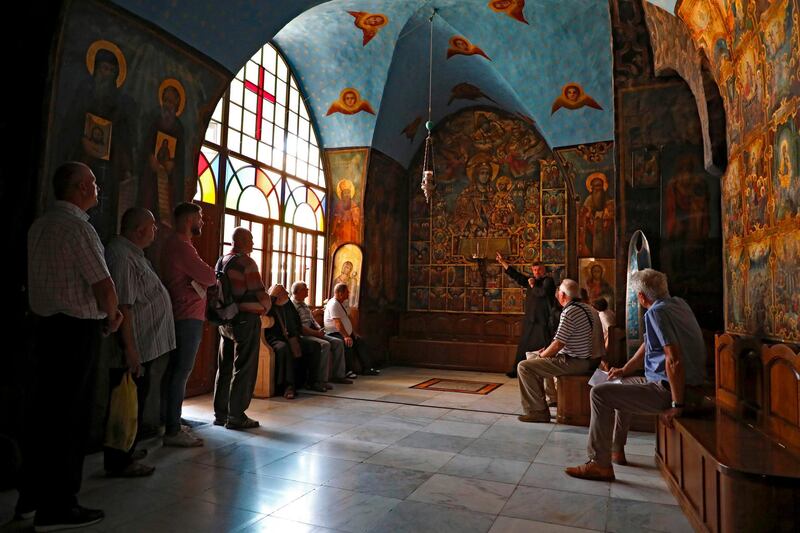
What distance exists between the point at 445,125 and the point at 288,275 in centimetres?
497

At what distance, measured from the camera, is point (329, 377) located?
841 cm

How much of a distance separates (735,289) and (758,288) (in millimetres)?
607

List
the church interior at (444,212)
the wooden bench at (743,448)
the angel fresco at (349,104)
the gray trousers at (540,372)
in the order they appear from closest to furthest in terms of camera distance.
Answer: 1. the wooden bench at (743,448)
2. the church interior at (444,212)
3. the gray trousers at (540,372)
4. the angel fresco at (349,104)

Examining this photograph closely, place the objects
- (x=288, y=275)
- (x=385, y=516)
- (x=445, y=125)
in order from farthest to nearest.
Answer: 1. (x=445, y=125)
2. (x=288, y=275)
3. (x=385, y=516)

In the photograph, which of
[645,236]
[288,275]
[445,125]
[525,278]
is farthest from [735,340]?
[445,125]

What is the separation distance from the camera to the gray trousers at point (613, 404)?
3846 mm

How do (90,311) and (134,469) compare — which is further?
(134,469)

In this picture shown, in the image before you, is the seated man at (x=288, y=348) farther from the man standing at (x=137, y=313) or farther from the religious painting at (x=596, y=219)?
the religious painting at (x=596, y=219)

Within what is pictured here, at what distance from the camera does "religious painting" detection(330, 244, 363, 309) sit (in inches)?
414

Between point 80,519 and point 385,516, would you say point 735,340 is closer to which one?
point 385,516

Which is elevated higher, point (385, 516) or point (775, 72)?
point (775, 72)

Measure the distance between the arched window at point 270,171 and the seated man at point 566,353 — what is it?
4.62 meters

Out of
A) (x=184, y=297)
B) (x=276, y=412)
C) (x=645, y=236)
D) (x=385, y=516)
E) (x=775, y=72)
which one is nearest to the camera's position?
(x=385, y=516)

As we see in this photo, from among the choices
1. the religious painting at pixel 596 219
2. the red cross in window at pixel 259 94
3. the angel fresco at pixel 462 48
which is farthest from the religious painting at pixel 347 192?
the religious painting at pixel 596 219
